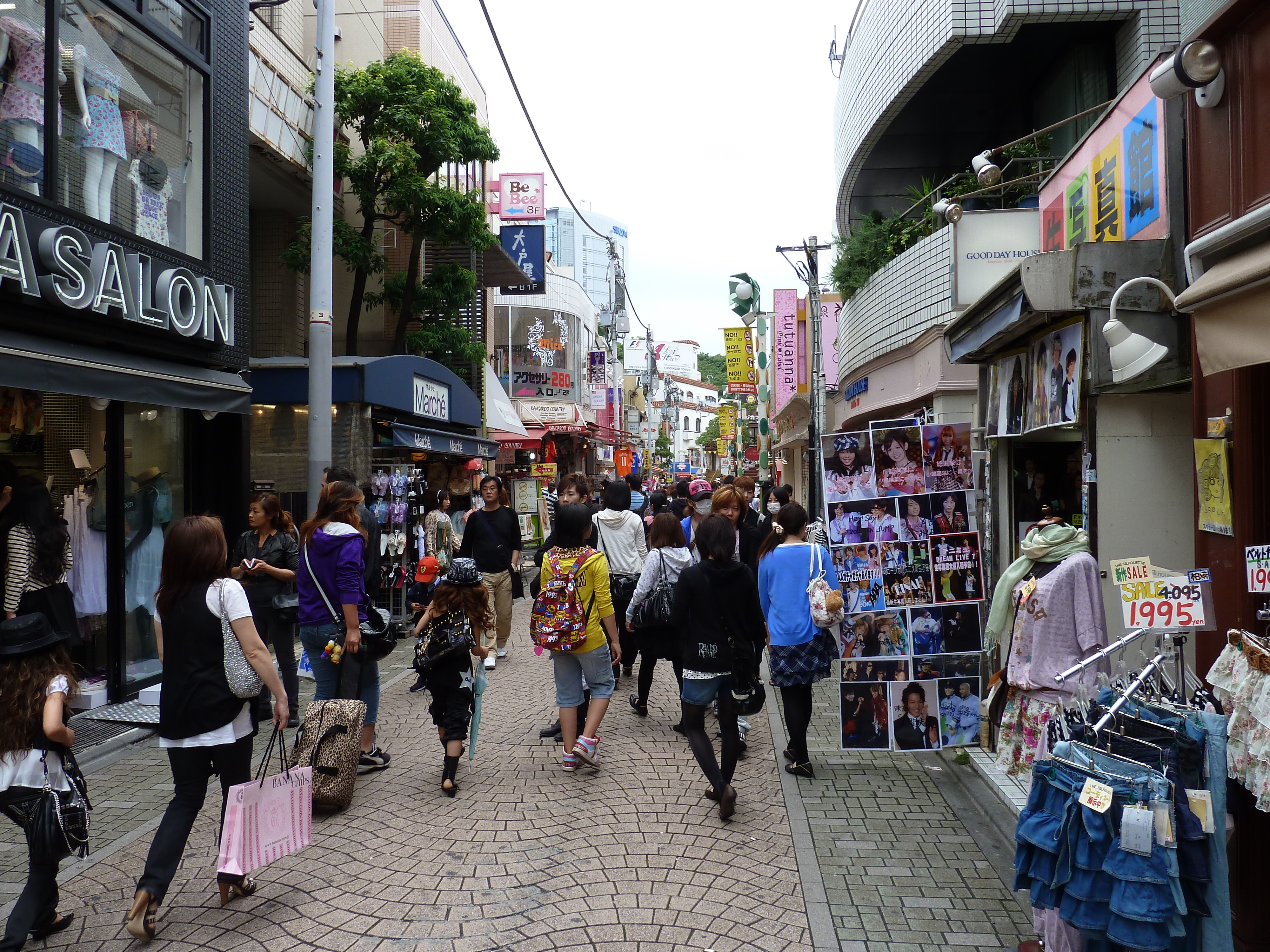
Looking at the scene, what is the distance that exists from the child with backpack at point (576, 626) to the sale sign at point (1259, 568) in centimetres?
365

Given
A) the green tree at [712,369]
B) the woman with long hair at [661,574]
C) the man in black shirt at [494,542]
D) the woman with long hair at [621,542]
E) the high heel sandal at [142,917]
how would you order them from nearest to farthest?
the high heel sandal at [142,917], the woman with long hair at [661,574], the woman with long hair at [621,542], the man in black shirt at [494,542], the green tree at [712,369]

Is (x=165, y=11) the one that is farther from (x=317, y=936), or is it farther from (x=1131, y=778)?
(x=1131, y=778)

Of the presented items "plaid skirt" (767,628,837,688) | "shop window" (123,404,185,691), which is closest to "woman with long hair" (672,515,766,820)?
"plaid skirt" (767,628,837,688)

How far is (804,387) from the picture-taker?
75.7 ft

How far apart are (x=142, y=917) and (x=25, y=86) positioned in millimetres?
5936

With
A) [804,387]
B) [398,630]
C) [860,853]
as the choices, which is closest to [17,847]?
[860,853]

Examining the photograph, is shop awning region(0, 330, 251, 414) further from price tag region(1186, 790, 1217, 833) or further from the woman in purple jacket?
price tag region(1186, 790, 1217, 833)

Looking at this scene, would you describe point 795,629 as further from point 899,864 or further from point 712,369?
point 712,369

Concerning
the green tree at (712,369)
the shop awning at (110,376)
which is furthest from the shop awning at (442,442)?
the green tree at (712,369)

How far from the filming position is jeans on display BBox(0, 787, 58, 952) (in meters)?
3.49

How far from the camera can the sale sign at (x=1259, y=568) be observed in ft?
11.5

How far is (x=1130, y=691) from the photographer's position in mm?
3205

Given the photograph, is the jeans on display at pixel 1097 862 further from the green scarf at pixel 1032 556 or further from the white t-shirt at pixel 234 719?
the white t-shirt at pixel 234 719

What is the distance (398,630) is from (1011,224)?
28.8ft
